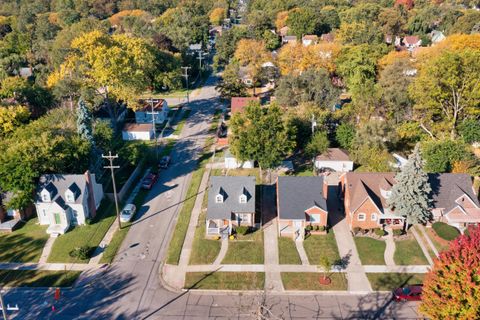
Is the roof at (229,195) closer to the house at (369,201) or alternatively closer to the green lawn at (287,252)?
the green lawn at (287,252)

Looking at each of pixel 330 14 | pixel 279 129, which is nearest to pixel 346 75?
pixel 279 129

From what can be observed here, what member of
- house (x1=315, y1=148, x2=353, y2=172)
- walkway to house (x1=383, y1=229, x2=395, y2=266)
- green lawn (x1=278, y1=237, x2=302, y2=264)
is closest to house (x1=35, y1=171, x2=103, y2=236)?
green lawn (x1=278, y1=237, x2=302, y2=264)

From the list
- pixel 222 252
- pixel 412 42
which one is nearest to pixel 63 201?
pixel 222 252

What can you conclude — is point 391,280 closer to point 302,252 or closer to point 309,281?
point 309,281

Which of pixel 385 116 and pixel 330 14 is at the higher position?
pixel 330 14

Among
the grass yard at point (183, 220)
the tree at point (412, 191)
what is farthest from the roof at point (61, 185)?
the tree at point (412, 191)

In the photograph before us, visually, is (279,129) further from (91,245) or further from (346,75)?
(346,75)
